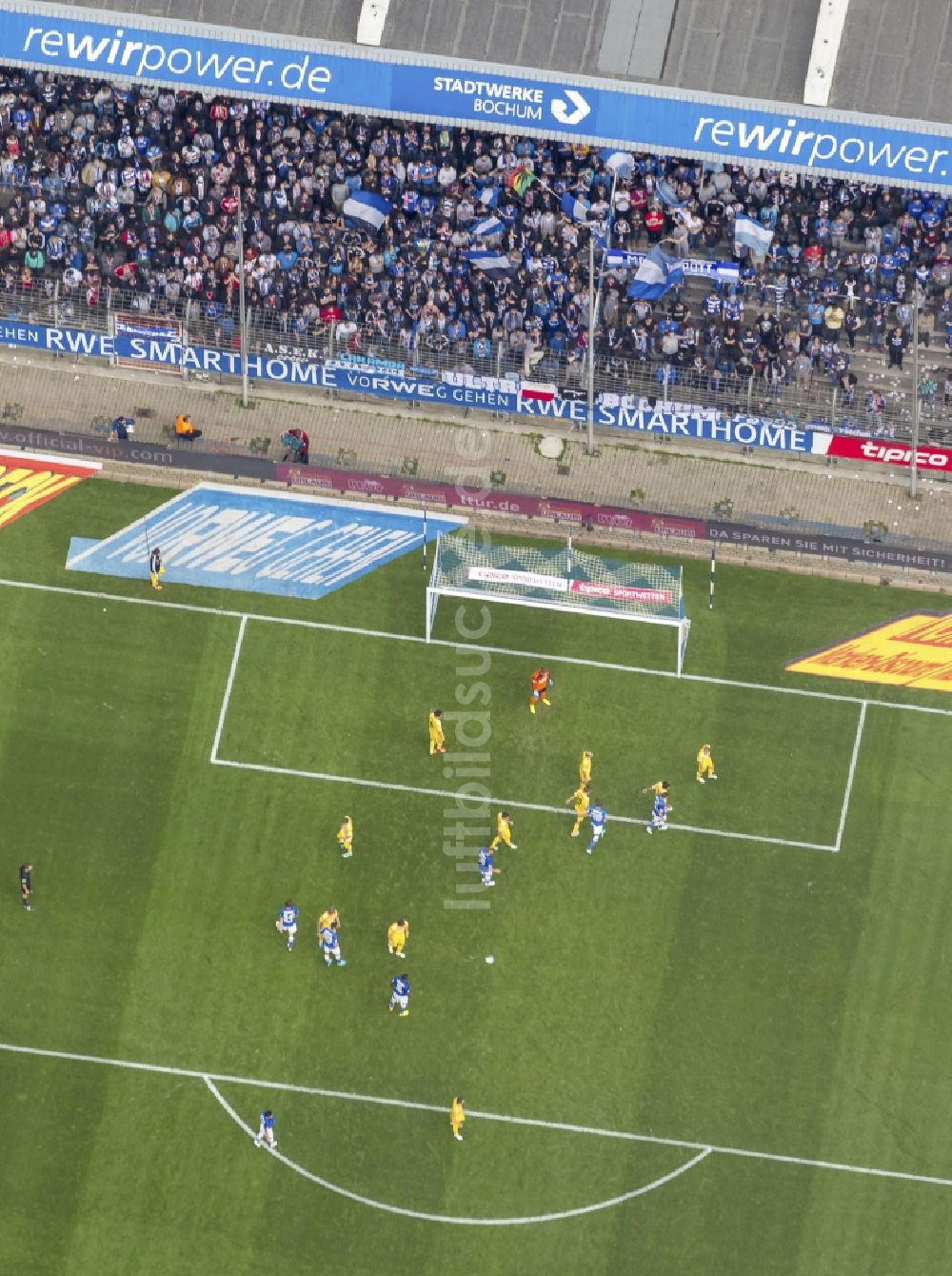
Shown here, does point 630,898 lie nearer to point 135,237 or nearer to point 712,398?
point 712,398

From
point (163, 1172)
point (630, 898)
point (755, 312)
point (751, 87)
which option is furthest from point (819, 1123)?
point (751, 87)

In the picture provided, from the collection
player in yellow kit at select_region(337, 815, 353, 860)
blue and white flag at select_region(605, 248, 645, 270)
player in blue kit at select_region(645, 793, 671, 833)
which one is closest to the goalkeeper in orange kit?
player in blue kit at select_region(645, 793, 671, 833)

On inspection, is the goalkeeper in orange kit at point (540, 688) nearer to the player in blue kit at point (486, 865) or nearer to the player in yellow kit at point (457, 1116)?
the player in blue kit at point (486, 865)

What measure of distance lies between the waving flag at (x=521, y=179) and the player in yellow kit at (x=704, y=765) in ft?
55.4

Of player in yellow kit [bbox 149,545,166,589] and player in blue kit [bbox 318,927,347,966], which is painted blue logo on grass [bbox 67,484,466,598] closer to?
player in yellow kit [bbox 149,545,166,589]

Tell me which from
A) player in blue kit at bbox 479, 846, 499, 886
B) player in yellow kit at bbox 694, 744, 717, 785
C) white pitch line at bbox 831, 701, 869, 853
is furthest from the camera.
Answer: white pitch line at bbox 831, 701, 869, 853

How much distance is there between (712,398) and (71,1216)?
28941 mm

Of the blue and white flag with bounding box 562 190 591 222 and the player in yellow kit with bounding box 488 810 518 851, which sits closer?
the player in yellow kit with bounding box 488 810 518 851

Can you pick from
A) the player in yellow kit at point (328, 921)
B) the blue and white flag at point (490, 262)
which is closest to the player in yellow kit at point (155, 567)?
the player in yellow kit at point (328, 921)

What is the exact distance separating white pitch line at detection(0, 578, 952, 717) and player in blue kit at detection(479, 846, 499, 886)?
5.81 metres

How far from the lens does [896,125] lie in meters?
66.3

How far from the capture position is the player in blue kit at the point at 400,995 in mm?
64500

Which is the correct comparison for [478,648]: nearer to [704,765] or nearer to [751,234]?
[704,765]

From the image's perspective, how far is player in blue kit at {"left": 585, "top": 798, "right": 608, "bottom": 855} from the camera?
6569 centimetres
